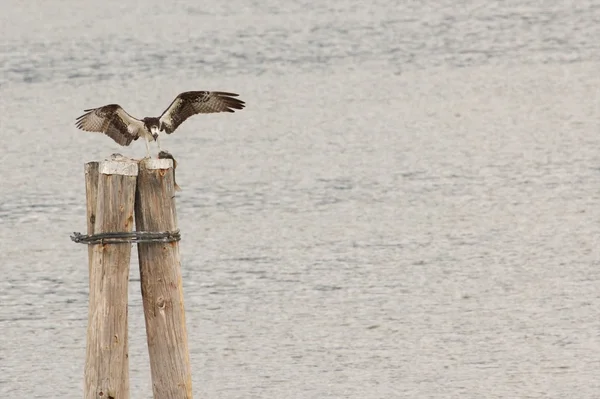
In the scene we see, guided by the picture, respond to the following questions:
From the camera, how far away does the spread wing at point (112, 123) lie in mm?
6367

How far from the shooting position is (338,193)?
11820 mm

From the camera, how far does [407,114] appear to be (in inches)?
574

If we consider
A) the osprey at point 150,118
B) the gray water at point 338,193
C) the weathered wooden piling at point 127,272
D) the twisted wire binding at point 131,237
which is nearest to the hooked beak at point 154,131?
the osprey at point 150,118

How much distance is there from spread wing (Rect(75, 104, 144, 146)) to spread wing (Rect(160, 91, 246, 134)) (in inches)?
5.9

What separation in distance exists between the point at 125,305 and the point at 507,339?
325cm

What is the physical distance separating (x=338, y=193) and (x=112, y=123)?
217 inches

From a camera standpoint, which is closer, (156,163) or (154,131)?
(156,163)

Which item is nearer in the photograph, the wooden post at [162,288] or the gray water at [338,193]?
the wooden post at [162,288]

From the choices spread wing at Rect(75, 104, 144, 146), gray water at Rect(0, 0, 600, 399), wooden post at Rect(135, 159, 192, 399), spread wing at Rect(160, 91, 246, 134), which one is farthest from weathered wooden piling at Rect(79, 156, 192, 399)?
gray water at Rect(0, 0, 600, 399)

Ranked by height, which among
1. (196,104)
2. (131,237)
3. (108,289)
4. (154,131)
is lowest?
(108,289)

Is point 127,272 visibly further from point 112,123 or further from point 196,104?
point 196,104

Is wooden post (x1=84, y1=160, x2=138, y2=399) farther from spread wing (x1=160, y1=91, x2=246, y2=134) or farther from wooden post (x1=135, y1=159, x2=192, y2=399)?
spread wing (x1=160, y1=91, x2=246, y2=134)

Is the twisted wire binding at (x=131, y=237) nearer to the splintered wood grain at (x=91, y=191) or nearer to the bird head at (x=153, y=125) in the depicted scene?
the splintered wood grain at (x=91, y=191)

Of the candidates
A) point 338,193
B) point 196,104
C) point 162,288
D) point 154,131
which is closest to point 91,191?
point 162,288
